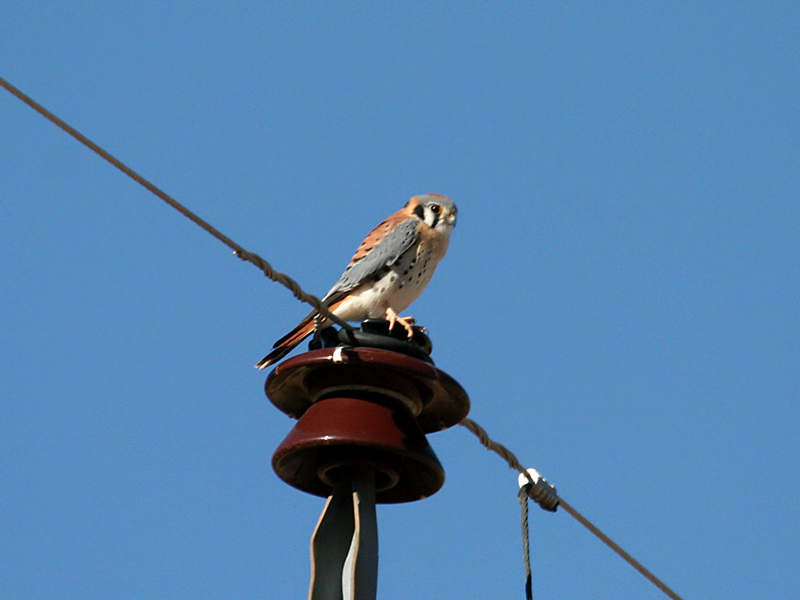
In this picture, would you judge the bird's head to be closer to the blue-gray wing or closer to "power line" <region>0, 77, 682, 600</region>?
the blue-gray wing

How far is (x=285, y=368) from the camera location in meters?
3.19

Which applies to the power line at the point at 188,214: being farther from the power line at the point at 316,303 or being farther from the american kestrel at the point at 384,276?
the american kestrel at the point at 384,276

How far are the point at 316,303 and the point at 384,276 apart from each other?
2009mm

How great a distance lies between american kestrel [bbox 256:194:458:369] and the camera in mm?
5133

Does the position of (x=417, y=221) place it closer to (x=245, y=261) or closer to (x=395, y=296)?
(x=395, y=296)

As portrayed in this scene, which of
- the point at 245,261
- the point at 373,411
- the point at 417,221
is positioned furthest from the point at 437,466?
the point at 417,221

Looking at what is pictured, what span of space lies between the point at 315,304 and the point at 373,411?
35 centimetres

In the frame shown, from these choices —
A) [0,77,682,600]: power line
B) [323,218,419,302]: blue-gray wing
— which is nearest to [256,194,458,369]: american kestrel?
[323,218,419,302]: blue-gray wing

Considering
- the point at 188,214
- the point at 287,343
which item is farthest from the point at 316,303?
the point at 287,343

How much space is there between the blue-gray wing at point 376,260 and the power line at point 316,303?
1837 mm

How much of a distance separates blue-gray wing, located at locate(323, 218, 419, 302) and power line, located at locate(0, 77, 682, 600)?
6.03 ft

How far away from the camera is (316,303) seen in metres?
3.25

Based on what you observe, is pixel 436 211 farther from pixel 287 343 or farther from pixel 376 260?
pixel 287 343

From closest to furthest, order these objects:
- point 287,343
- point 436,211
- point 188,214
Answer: point 188,214 → point 287,343 → point 436,211
